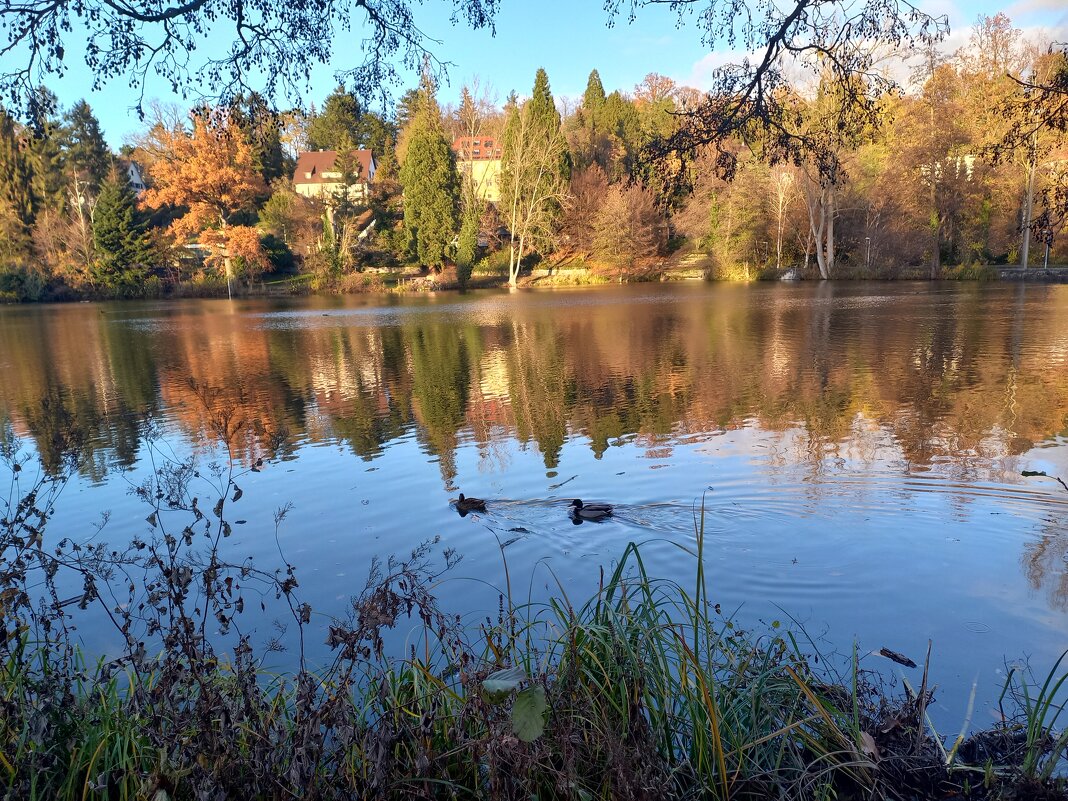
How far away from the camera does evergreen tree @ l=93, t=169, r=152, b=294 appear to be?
153ft

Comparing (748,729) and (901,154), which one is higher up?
(901,154)

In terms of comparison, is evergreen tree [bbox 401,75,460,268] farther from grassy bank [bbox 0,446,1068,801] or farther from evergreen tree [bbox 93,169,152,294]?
grassy bank [bbox 0,446,1068,801]

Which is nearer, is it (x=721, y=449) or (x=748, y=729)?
(x=748, y=729)

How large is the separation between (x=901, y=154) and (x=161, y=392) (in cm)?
3769

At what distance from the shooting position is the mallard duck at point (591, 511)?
269 inches

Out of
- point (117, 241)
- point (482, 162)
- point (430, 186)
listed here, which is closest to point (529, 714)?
point (430, 186)

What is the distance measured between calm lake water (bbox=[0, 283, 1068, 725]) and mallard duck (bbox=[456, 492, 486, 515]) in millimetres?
122

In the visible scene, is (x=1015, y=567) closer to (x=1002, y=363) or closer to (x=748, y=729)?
(x=748, y=729)

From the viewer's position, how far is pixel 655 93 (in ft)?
203

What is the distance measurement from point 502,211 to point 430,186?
17.4 ft

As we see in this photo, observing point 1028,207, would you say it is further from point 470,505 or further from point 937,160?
point 470,505

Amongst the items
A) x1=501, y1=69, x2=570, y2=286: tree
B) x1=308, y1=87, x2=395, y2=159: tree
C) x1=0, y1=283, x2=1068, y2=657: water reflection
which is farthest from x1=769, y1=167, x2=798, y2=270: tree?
x1=308, y1=87, x2=395, y2=159: tree

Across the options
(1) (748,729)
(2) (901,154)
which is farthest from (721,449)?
(2) (901,154)

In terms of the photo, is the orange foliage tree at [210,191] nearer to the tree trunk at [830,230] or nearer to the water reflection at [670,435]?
the water reflection at [670,435]
